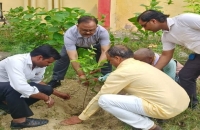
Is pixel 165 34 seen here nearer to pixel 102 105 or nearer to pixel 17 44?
pixel 102 105

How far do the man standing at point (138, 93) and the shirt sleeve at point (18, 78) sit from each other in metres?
0.65

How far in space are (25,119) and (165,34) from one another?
170 cm

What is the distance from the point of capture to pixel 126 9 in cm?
763

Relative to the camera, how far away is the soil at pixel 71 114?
4.24 meters

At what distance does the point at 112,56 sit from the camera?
154 inches

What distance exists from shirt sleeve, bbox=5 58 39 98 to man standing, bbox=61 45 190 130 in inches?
25.6

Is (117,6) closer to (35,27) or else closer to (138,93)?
(35,27)

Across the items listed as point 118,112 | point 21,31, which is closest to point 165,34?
point 118,112

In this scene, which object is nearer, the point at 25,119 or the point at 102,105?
the point at 102,105

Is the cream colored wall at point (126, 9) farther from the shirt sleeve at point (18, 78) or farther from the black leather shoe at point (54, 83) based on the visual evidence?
the shirt sleeve at point (18, 78)

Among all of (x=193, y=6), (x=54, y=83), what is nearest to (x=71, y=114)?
(x=54, y=83)

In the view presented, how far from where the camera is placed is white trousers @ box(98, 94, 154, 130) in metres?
3.84

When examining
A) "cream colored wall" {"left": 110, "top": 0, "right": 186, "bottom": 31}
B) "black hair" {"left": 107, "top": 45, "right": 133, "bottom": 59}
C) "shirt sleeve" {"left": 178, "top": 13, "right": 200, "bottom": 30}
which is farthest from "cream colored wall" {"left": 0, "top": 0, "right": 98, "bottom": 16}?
"black hair" {"left": 107, "top": 45, "right": 133, "bottom": 59}

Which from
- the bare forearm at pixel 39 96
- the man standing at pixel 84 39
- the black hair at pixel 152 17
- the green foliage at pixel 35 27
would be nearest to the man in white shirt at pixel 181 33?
the black hair at pixel 152 17
